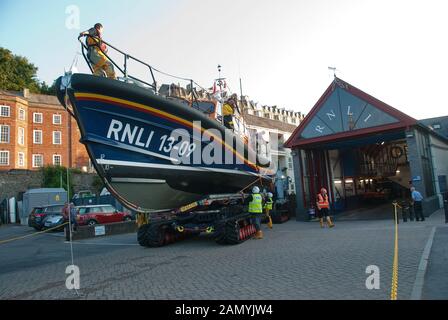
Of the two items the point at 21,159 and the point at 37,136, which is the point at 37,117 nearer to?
the point at 37,136

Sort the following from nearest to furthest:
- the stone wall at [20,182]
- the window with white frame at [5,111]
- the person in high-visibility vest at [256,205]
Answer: the person in high-visibility vest at [256,205] < the stone wall at [20,182] < the window with white frame at [5,111]

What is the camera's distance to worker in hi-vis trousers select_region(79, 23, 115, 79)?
Result: 26.5 ft

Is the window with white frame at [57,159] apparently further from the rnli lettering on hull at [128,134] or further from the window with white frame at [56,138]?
the rnli lettering on hull at [128,134]

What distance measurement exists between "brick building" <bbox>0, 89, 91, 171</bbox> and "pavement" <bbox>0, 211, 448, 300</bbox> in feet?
112

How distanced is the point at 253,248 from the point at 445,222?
683 cm

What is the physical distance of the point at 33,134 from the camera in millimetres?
42344

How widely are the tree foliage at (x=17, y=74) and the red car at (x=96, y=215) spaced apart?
32.5m

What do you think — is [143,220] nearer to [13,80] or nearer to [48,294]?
[48,294]

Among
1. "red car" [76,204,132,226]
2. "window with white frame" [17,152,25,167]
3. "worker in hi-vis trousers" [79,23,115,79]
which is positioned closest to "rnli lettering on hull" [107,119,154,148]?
"worker in hi-vis trousers" [79,23,115,79]

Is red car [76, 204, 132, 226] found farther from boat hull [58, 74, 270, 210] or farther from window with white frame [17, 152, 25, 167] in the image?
window with white frame [17, 152, 25, 167]

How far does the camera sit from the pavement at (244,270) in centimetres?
487

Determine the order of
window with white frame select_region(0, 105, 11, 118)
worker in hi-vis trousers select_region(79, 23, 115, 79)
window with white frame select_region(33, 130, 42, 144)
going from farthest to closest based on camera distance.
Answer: window with white frame select_region(33, 130, 42, 144)
window with white frame select_region(0, 105, 11, 118)
worker in hi-vis trousers select_region(79, 23, 115, 79)

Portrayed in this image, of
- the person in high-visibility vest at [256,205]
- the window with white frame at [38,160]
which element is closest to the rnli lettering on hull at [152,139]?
the person in high-visibility vest at [256,205]
